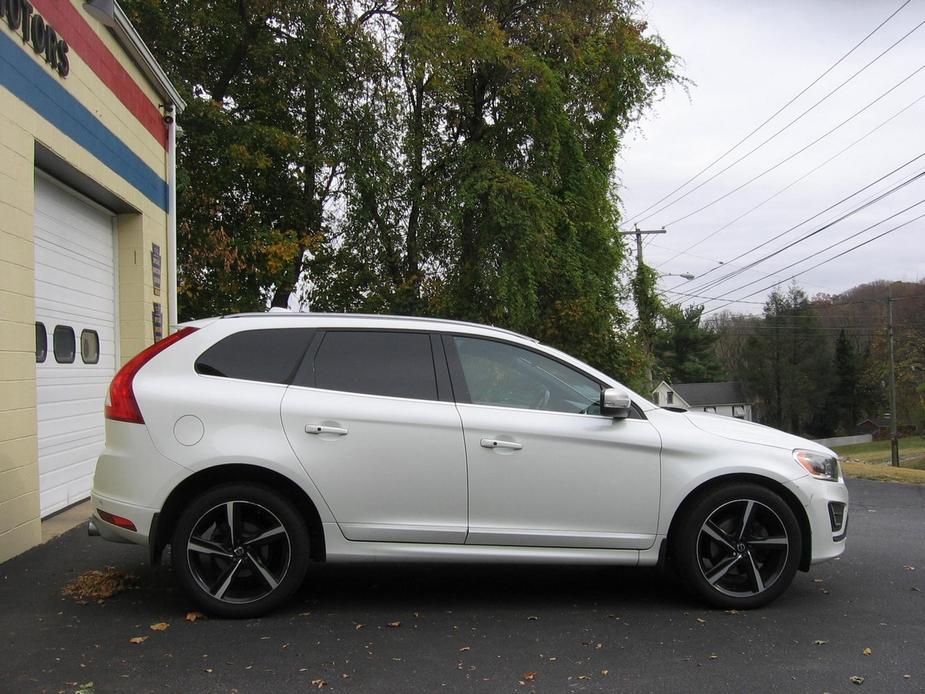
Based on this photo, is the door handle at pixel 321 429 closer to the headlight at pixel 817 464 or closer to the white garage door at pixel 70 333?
the headlight at pixel 817 464

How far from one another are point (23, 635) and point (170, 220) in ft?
25.6

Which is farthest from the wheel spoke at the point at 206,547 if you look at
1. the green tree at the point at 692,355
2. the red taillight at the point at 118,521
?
the green tree at the point at 692,355

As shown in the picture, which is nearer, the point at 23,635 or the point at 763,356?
the point at 23,635

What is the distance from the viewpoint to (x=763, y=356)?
70.6 meters

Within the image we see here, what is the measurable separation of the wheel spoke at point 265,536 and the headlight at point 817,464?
9.86 feet

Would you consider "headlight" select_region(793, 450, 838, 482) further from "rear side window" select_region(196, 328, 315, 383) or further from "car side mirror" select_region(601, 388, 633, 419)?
"rear side window" select_region(196, 328, 315, 383)

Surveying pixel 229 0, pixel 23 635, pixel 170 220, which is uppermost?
pixel 229 0

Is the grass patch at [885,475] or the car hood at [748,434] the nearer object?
the car hood at [748,434]

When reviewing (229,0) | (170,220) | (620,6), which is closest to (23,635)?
(170,220)

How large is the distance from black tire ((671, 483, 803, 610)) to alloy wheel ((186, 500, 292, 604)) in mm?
2290

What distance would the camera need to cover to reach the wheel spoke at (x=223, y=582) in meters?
4.59

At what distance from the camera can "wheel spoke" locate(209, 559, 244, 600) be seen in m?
4.59

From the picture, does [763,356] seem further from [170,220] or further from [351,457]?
[351,457]

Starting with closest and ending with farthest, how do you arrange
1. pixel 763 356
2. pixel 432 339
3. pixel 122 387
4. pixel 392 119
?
pixel 122 387
pixel 432 339
pixel 392 119
pixel 763 356
